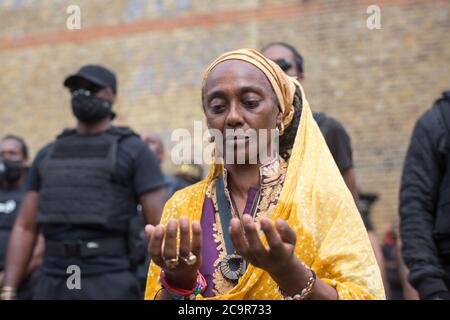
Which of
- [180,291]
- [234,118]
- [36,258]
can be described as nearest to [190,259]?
[180,291]

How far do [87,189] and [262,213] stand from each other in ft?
7.89

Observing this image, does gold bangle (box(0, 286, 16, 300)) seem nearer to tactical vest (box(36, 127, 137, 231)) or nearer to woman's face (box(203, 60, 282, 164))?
tactical vest (box(36, 127, 137, 231))

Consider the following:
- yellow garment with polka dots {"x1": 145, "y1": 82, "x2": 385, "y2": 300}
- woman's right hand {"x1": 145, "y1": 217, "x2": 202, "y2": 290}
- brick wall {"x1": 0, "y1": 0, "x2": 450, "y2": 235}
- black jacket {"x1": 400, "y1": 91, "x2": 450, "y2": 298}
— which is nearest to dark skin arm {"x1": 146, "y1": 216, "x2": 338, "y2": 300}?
woman's right hand {"x1": 145, "y1": 217, "x2": 202, "y2": 290}

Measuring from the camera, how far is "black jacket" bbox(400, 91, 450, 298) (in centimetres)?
356

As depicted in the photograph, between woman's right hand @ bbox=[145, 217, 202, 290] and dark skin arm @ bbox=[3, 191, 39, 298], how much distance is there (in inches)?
117

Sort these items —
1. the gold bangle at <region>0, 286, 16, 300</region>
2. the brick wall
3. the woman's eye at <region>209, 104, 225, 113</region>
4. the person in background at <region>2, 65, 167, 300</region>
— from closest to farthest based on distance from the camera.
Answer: the woman's eye at <region>209, 104, 225, 113</region> < the person in background at <region>2, 65, 167, 300</region> < the gold bangle at <region>0, 286, 16, 300</region> < the brick wall

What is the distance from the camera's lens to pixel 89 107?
4.91 meters

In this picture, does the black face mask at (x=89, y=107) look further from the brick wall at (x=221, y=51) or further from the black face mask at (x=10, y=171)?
the brick wall at (x=221, y=51)

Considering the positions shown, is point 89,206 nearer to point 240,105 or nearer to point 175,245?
point 240,105

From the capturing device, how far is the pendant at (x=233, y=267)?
7.93ft

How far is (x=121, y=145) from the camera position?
4.84m

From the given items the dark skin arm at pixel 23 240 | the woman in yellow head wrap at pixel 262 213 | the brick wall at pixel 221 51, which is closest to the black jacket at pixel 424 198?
the woman in yellow head wrap at pixel 262 213
